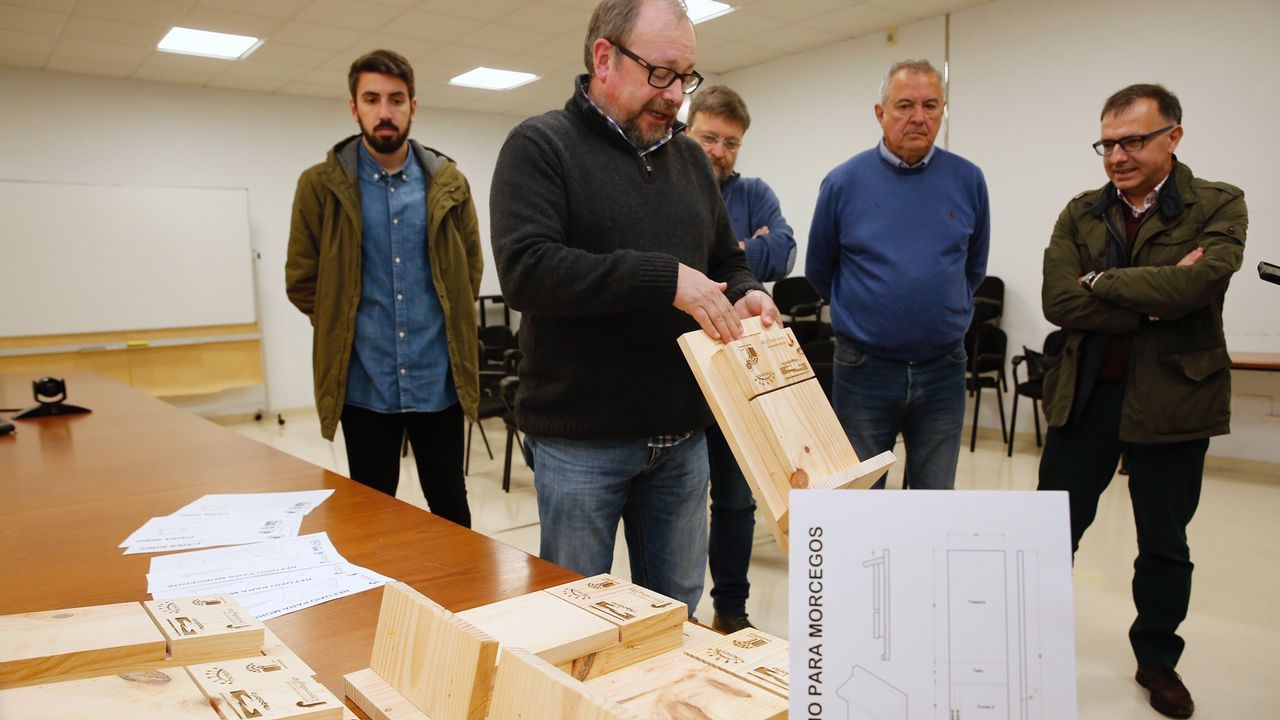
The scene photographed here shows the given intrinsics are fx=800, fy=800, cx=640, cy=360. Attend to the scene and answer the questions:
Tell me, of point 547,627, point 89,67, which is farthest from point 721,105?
point 89,67

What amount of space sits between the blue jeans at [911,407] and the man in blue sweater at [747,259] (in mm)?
375

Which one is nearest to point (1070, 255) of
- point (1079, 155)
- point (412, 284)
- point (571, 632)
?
point (412, 284)

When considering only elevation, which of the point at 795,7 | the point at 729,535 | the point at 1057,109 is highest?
the point at 795,7

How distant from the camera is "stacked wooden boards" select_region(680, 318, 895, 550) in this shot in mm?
1012

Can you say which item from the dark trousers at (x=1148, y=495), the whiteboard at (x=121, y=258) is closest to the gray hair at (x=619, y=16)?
the dark trousers at (x=1148, y=495)

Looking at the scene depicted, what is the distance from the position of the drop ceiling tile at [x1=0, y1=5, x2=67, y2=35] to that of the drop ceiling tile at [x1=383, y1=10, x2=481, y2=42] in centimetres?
204

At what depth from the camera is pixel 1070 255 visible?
2.29m

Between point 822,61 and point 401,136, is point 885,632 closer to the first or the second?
Result: point 401,136

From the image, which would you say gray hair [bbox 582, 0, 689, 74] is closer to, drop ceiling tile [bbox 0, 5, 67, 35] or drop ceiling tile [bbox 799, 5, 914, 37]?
drop ceiling tile [bbox 799, 5, 914, 37]

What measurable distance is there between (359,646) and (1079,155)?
574 cm

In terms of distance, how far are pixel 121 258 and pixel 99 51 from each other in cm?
167

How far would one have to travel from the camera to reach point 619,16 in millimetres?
1358

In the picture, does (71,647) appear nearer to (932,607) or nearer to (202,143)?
(932,607)

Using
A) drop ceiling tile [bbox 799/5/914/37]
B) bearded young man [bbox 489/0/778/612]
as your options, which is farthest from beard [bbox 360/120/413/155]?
drop ceiling tile [bbox 799/5/914/37]
